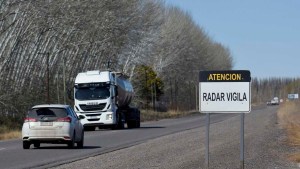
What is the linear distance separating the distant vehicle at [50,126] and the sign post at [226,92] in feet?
45.2

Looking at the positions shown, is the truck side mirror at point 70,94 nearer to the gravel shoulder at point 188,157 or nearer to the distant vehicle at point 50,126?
the gravel shoulder at point 188,157

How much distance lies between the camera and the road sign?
49.8 feet

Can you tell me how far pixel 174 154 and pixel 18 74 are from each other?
133 ft

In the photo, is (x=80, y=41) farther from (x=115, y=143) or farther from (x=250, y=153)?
(x=250, y=153)

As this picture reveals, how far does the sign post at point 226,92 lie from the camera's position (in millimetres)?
15172

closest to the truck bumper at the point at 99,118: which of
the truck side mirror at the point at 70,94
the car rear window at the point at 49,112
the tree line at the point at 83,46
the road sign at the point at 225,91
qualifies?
the tree line at the point at 83,46

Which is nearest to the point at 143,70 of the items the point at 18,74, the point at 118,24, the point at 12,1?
the point at 118,24

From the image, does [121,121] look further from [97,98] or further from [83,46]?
[83,46]

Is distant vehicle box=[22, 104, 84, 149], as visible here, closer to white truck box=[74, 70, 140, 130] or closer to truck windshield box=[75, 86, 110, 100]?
white truck box=[74, 70, 140, 130]

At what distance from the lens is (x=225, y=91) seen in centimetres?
1527

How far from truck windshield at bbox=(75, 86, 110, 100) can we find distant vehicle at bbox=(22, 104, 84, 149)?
1798cm

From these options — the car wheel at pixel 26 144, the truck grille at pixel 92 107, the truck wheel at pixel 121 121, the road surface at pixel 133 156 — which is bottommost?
the road surface at pixel 133 156

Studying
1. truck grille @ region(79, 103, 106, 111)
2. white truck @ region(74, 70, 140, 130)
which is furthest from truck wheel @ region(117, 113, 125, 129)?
truck grille @ region(79, 103, 106, 111)

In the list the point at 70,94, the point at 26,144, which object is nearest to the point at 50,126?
the point at 26,144
